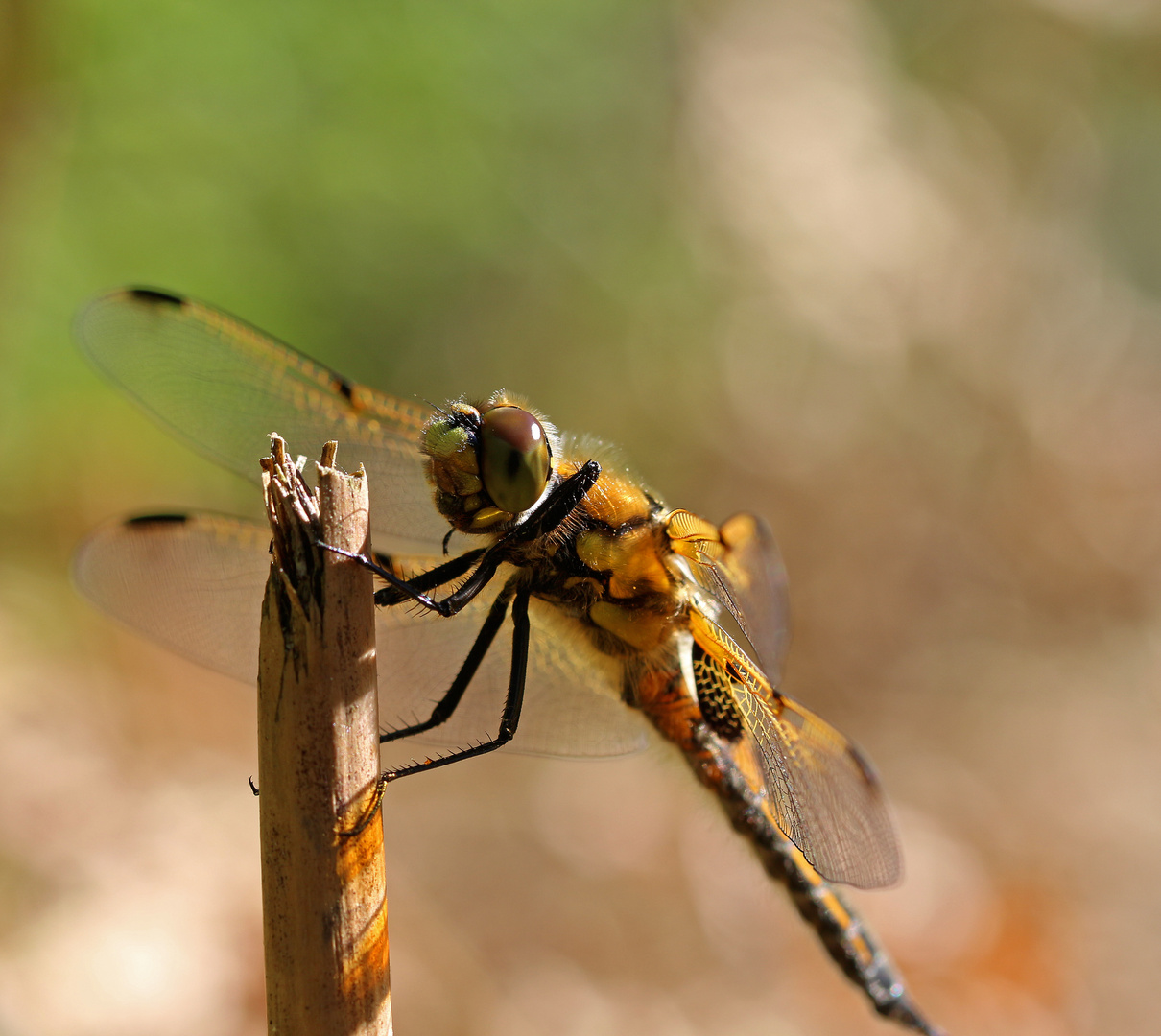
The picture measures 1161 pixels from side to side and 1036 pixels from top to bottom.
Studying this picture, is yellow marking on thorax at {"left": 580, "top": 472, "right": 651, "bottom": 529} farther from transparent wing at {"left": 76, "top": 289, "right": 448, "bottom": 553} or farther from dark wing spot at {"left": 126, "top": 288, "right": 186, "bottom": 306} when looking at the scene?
dark wing spot at {"left": 126, "top": 288, "right": 186, "bottom": 306}

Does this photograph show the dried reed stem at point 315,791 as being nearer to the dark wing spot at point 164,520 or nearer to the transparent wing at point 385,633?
the transparent wing at point 385,633

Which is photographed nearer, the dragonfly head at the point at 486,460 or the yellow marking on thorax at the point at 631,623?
the dragonfly head at the point at 486,460

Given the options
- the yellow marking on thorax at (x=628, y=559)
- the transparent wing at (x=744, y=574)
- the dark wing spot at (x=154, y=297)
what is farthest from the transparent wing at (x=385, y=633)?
the dark wing spot at (x=154, y=297)

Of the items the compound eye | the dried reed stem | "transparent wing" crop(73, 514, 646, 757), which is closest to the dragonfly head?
the compound eye

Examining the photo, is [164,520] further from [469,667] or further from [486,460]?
[486,460]

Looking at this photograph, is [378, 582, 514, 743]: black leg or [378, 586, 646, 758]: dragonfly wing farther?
[378, 586, 646, 758]: dragonfly wing

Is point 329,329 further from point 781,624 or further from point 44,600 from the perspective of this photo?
point 781,624
